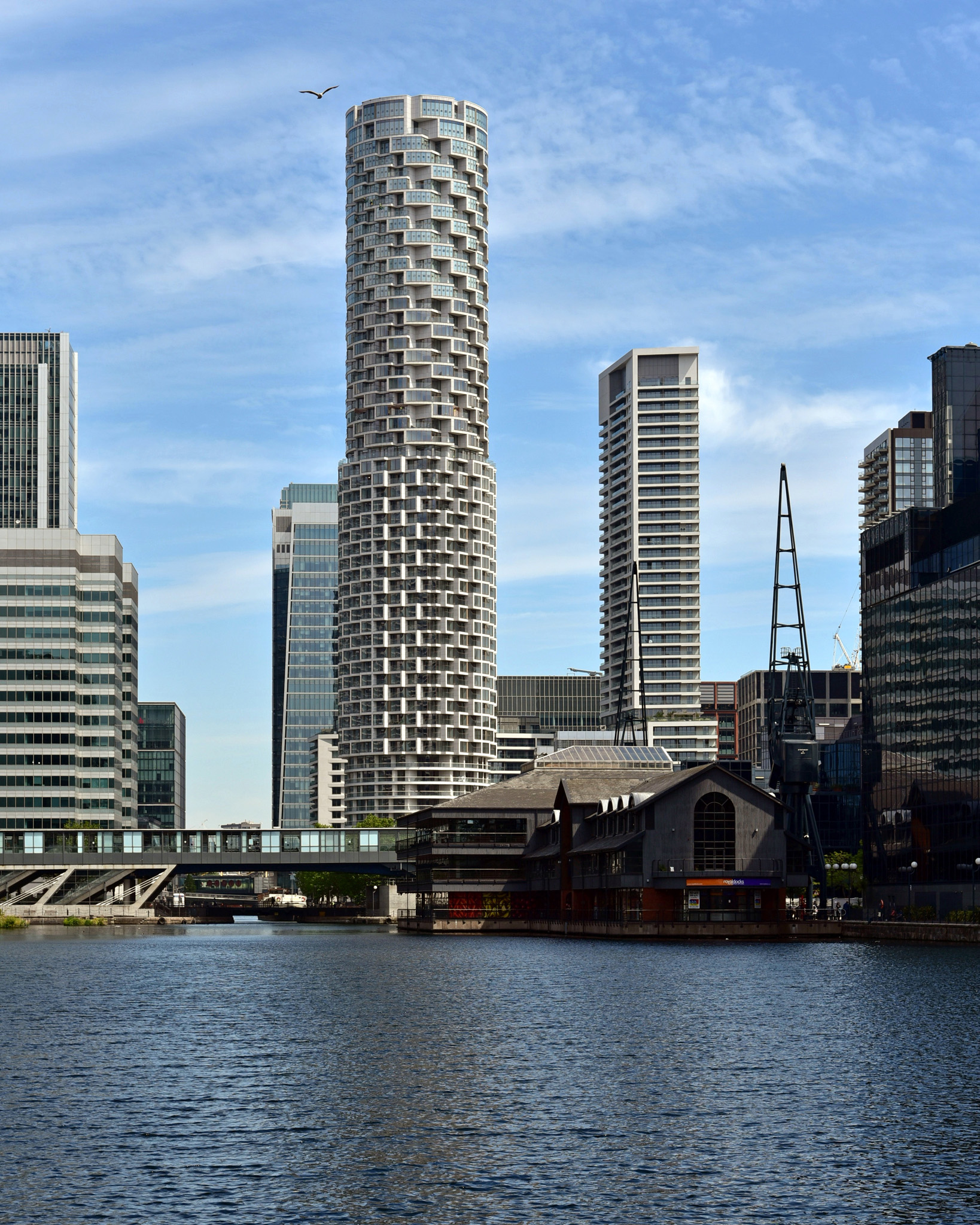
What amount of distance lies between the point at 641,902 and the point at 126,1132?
129721mm

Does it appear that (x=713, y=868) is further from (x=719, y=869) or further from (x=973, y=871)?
(x=973, y=871)

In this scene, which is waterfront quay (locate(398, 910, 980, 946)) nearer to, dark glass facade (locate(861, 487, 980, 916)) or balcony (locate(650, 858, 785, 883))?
balcony (locate(650, 858, 785, 883))

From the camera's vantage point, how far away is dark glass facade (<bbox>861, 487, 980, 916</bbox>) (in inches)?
6806

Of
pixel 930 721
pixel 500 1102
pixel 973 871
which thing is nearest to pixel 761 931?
pixel 973 871

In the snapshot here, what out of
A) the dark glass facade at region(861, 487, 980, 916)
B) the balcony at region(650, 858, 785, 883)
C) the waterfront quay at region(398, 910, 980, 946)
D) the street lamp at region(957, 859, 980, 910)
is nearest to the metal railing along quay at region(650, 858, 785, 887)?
the balcony at region(650, 858, 785, 883)

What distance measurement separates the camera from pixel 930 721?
18312 centimetres

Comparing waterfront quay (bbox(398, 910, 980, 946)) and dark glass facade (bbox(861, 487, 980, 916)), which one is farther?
dark glass facade (bbox(861, 487, 980, 916))

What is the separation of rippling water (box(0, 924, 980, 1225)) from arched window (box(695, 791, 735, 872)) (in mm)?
64327

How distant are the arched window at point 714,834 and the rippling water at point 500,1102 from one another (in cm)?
6433

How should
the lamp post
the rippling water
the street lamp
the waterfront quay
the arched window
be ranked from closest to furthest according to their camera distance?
the rippling water → the waterfront quay → the street lamp → the arched window → the lamp post

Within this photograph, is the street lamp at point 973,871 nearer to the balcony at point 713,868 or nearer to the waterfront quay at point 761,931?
the waterfront quay at point 761,931

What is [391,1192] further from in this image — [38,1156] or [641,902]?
[641,902]

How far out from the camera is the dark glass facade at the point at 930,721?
17288cm

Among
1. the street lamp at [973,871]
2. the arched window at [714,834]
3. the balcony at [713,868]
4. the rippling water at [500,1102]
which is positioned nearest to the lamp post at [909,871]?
the street lamp at [973,871]
